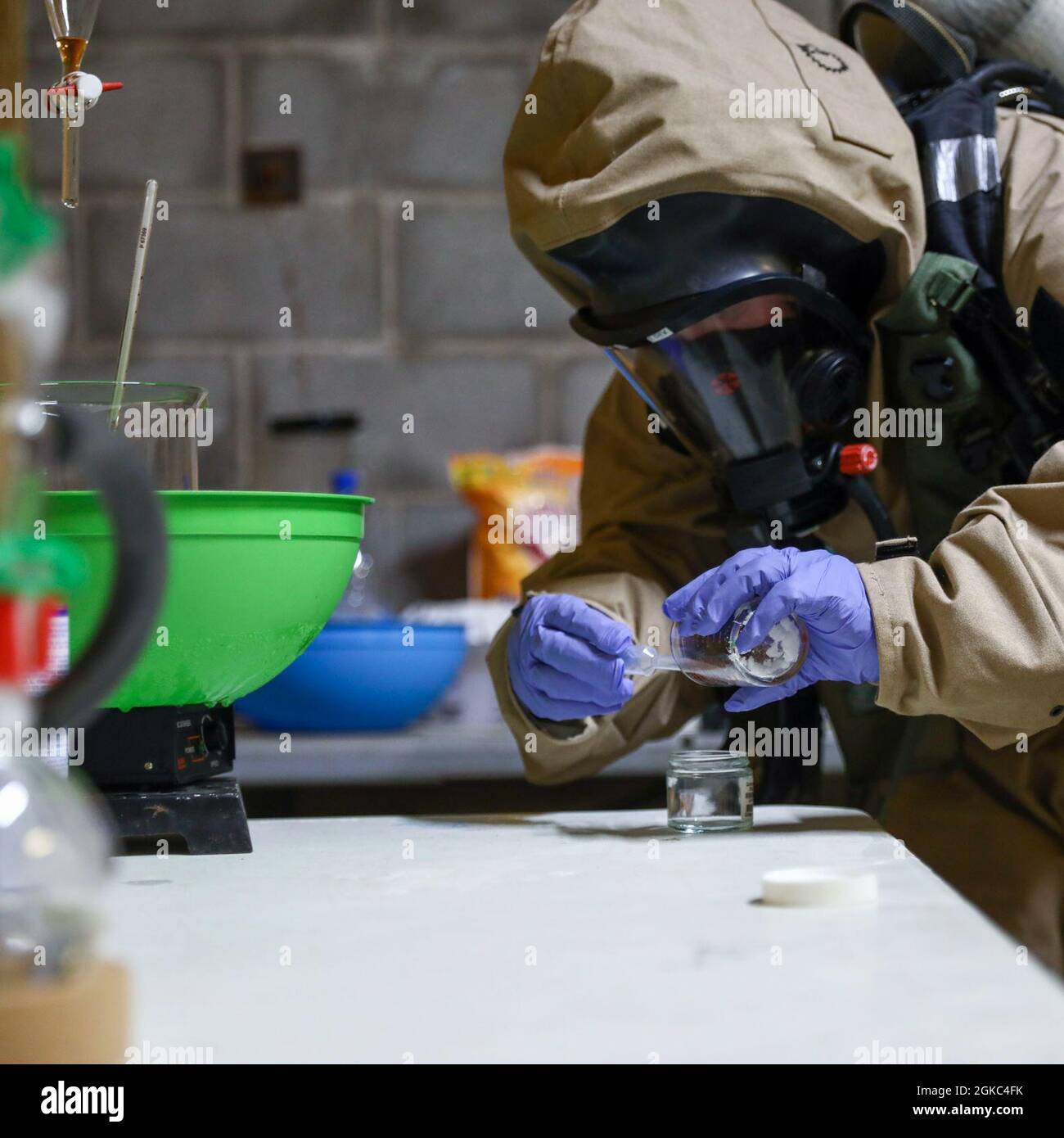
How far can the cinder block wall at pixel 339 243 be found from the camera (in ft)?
9.02

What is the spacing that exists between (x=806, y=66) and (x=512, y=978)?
37.6 inches

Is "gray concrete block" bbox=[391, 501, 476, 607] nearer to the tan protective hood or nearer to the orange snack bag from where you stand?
the orange snack bag

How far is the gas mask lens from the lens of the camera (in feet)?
4.27

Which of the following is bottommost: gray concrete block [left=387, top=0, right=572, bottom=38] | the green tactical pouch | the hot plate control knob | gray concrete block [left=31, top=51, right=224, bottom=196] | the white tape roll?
the white tape roll

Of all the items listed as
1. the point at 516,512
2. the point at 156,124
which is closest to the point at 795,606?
the point at 516,512

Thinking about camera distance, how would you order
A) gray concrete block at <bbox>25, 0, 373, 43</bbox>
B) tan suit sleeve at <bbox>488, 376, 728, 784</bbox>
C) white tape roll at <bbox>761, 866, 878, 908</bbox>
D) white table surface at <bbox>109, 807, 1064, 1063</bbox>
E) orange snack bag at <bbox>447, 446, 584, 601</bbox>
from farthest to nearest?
1. gray concrete block at <bbox>25, 0, 373, 43</bbox>
2. orange snack bag at <bbox>447, 446, 584, 601</bbox>
3. tan suit sleeve at <bbox>488, 376, 728, 784</bbox>
4. white tape roll at <bbox>761, 866, 878, 908</bbox>
5. white table surface at <bbox>109, 807, 1064, 1063</bbox>

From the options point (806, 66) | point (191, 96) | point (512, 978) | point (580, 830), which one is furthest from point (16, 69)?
point (512, 978)

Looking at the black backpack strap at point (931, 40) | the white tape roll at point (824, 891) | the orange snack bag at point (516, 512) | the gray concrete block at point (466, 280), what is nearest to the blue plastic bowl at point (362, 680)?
the orange snack bag at point (516, 512)

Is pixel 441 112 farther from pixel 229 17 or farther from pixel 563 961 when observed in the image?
pixel 563 961

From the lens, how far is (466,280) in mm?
2787

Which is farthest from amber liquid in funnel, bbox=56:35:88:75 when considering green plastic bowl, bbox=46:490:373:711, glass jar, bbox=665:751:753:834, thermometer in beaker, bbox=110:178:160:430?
glass jar, bbox=665:751:753:834

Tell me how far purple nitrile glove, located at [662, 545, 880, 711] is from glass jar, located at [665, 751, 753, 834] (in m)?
0.07

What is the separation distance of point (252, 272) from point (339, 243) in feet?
0.60
